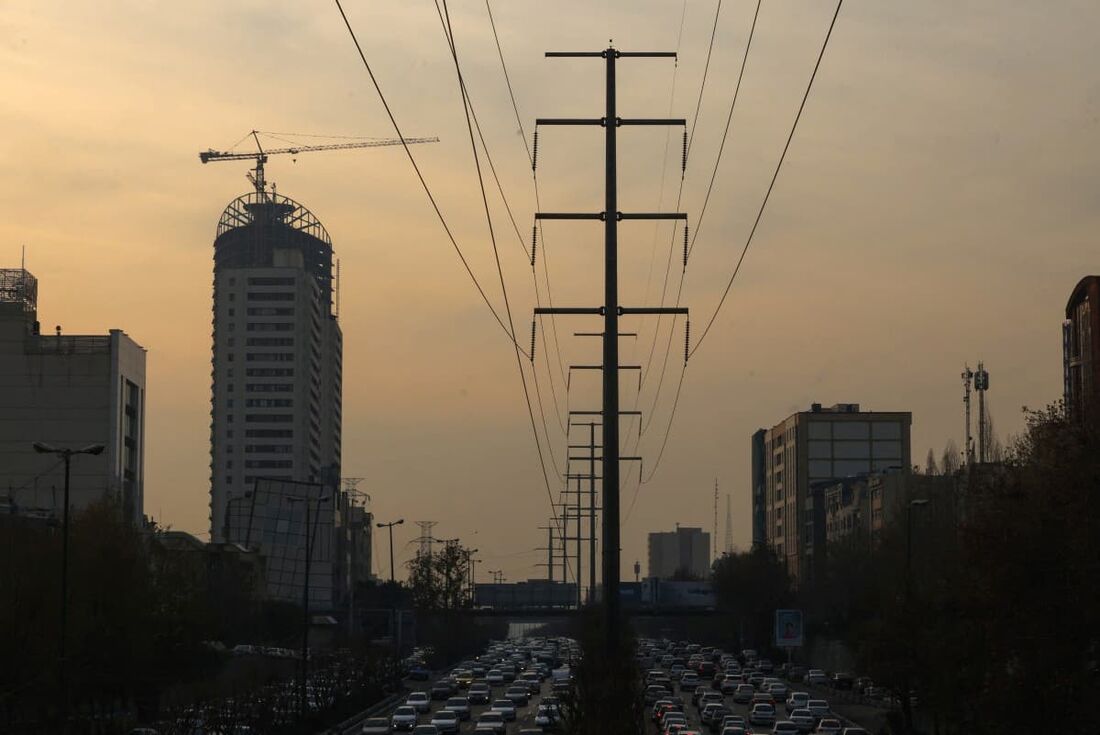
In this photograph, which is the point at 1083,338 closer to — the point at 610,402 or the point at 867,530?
the point at 610,402

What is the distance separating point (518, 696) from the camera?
107062 millimetres

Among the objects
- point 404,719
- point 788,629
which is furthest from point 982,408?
point 404,719

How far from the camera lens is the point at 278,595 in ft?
598

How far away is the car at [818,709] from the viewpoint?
90438mm

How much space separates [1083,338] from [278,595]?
109 m

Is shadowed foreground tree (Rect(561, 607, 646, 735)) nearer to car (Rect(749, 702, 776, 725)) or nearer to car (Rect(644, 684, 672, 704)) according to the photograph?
car (Rect(749, 702, 776, 725))

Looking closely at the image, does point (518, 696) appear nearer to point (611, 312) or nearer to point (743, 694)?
point (743, 694)

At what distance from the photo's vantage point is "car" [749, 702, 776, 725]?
285 feet

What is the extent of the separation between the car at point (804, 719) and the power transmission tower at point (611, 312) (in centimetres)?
4255

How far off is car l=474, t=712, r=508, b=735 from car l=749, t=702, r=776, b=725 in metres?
12.4

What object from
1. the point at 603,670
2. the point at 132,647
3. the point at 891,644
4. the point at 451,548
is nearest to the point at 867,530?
the point at 451,548

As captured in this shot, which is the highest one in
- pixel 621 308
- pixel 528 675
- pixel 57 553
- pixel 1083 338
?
pixel 1083 338

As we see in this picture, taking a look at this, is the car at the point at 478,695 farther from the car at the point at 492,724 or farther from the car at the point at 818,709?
the car at the point at 818,709

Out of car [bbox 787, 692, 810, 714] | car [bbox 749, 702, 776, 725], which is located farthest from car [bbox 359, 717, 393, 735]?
car [bbox 787, 692, 810, 714]
